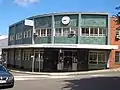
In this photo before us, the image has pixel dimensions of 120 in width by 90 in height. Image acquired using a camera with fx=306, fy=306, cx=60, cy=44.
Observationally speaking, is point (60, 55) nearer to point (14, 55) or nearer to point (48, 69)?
point (48, 69)

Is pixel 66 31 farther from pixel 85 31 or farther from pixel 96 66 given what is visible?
pixel 96 66

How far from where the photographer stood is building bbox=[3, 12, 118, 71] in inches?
1631

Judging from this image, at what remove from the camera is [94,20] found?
41.7 metres

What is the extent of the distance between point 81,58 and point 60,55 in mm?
2926

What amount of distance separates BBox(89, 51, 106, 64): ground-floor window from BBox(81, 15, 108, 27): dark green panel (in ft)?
12.7

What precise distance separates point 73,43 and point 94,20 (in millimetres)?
4294

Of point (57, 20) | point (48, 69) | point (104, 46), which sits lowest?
point (48, 69)

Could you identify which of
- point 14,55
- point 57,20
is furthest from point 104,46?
point 14,55

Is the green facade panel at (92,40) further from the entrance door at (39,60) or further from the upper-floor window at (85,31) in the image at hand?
the entrance door at (39,60)

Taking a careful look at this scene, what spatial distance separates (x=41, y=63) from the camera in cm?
4412

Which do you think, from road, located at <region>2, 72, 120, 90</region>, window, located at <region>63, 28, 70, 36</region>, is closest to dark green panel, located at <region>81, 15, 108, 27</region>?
window, located at <region>63, 28, 70, 36</region>

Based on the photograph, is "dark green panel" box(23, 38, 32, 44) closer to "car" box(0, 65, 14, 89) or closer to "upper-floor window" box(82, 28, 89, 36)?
"upper-floor window" box(82, 28, 89, 36)

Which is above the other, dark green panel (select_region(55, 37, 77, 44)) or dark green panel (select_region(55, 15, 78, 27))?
dark green panel (select_region(55, 15, 78, 27))

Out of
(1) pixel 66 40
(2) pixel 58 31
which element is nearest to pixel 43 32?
(2) pixel 58 31
